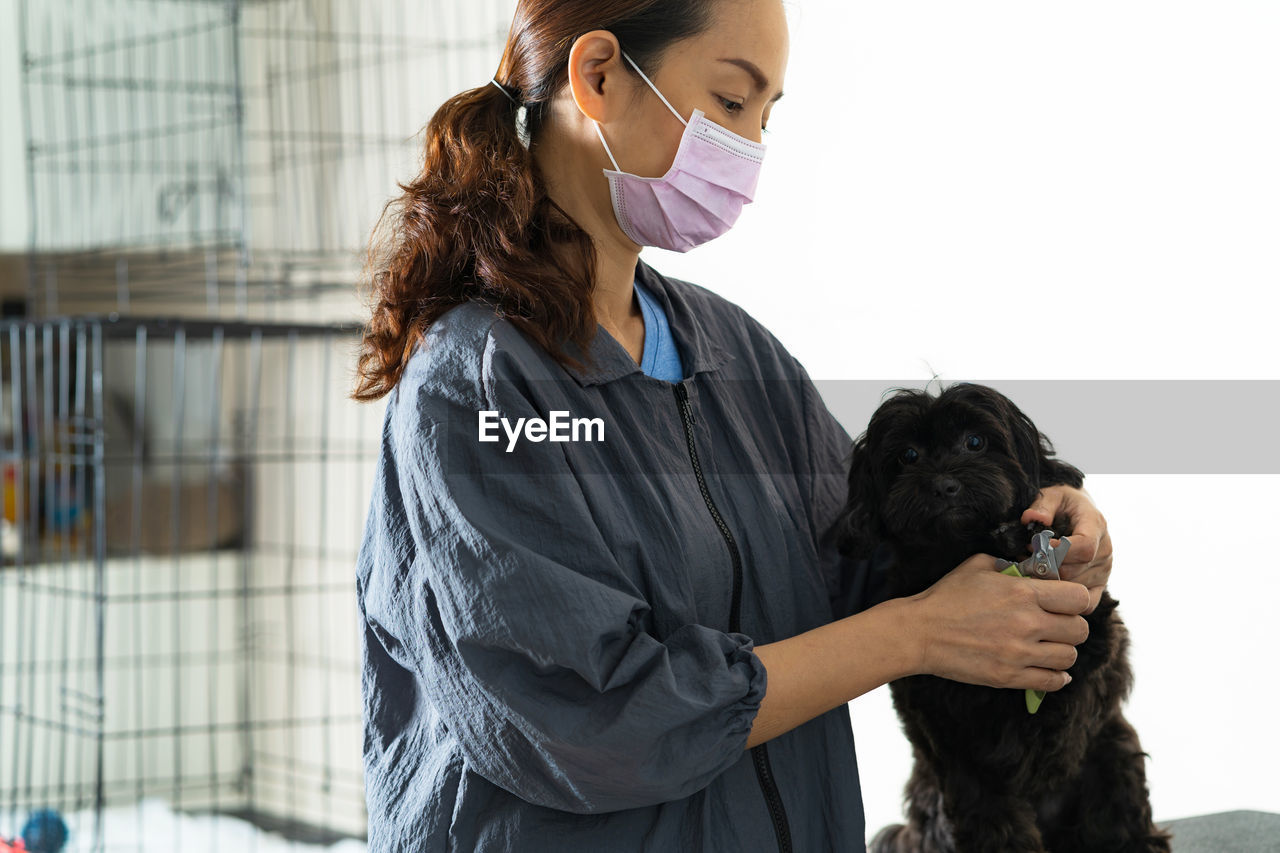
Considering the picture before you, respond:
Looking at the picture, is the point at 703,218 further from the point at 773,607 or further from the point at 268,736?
the point at 268,736

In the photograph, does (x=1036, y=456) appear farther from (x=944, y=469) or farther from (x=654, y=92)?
(x=654, y=92)

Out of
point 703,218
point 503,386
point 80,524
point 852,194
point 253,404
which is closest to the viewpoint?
point 503,386

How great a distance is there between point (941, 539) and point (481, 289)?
493mm

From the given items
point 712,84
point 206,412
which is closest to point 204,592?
point 206,412

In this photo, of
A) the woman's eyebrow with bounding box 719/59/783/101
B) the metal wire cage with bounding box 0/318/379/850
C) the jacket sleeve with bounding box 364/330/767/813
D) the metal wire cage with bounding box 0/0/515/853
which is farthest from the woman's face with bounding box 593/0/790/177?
the metal wire cage with bounding box 0/318/379/850

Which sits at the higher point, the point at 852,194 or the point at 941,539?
the point at 852,194

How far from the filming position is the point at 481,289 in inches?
38.6

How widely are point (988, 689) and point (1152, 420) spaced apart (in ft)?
1.67

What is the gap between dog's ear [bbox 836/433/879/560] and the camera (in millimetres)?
1048

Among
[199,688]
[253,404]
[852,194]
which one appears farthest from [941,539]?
[199,688]

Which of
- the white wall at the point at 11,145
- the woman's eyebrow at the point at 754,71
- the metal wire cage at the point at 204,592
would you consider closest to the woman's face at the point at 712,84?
the woman's eyebrow at the point at 754,71

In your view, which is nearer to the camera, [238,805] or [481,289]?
[481,289]

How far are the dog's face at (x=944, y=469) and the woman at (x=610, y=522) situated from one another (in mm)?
45

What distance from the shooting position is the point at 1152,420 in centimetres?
132
